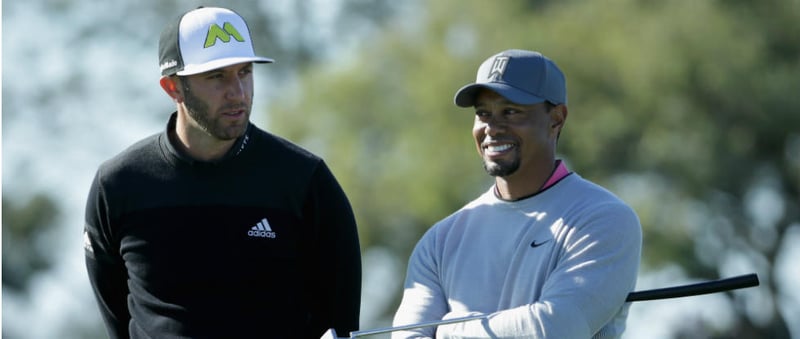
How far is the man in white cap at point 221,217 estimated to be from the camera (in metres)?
6.68

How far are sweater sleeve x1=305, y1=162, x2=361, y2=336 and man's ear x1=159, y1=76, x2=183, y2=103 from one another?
0.66 m

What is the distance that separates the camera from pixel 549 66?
669 centimetres

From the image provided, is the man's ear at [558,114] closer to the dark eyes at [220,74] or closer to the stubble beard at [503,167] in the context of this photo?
the stubble beard at [503,167]

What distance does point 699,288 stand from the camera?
20.7 ft

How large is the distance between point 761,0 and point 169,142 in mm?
19142

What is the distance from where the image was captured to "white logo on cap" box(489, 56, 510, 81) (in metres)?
6.65

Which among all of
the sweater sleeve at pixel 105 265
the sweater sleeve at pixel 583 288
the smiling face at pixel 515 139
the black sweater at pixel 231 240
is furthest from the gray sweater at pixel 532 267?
the sweater sleeve at pixel 105 265

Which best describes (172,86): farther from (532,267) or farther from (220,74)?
(532,267)

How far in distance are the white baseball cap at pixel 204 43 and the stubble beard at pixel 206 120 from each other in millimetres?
105

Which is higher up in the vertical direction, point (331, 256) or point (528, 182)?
point (528, 182)

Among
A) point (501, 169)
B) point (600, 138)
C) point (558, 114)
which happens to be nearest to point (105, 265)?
point (501, 169)

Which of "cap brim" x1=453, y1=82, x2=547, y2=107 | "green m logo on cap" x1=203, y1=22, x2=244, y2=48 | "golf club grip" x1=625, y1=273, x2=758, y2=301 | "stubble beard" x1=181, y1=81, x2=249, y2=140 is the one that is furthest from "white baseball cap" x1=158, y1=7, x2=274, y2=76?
"golf club grip" x1=625, y1=273, x2=758, y2=301

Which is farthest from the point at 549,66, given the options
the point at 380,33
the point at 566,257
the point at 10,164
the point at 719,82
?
the point at 10,164

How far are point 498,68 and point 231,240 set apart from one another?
1276mm
